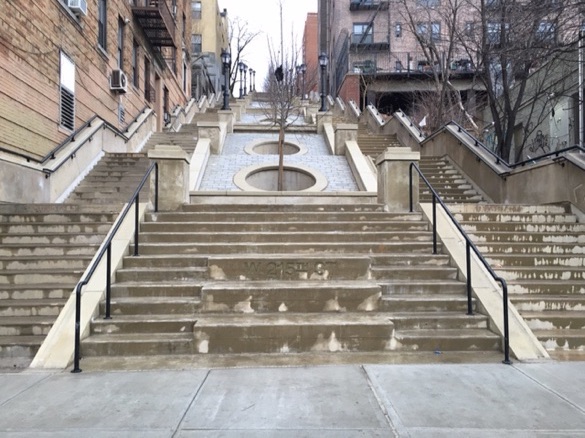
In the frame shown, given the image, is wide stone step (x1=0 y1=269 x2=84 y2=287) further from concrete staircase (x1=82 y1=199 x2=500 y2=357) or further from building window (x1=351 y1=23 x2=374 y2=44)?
building window (x1=351 y1=23 x2=374 y2=44)

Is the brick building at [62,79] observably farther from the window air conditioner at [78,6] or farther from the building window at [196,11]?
the building window at [196,11]

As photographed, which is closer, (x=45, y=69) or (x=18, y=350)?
(x=18, y=350)

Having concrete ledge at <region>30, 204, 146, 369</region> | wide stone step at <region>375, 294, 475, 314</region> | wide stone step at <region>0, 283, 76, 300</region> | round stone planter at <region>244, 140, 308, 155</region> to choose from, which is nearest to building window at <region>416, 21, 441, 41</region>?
round stone planter at <region>244, 140, 308, 155</region>

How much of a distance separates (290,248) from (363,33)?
32.1 m

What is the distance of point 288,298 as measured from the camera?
18.9 ft

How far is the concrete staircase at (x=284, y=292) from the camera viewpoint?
201 inches

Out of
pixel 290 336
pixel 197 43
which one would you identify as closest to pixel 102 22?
pixel 290 336

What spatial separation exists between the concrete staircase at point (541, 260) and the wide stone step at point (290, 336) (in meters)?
2.18

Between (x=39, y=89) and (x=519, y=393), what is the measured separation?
39.0 ft

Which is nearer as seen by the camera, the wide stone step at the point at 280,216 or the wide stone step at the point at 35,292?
the wide stone step at the point at 35,292

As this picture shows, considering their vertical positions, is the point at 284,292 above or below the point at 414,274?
below

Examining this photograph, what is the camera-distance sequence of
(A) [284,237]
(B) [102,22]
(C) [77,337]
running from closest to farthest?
(C) [77,337]
(A) [284,237]
(B) [102,22]

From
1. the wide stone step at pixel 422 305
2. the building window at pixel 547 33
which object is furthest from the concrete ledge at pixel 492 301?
the building window at pixel 547 33

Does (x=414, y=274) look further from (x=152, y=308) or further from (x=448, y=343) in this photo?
(x=152, y=308)
